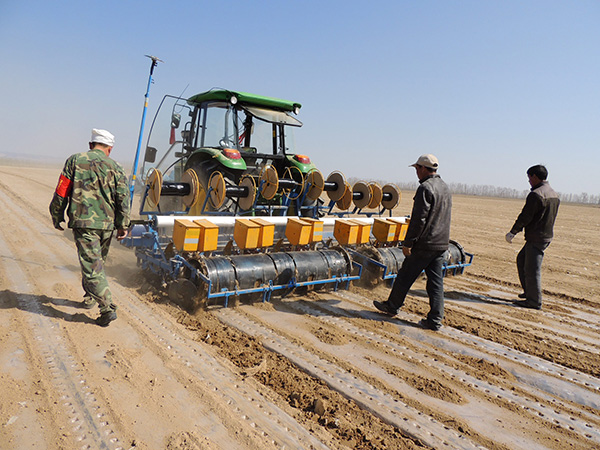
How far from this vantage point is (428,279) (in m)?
4.27

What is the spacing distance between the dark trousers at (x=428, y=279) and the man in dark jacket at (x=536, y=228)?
1.63 meters

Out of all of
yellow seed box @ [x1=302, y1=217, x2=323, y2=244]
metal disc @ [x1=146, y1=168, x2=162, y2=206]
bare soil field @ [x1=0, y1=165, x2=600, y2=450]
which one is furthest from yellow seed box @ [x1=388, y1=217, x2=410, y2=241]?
metal disc @ [x1=146, y1=168, x2=162, y2=206]

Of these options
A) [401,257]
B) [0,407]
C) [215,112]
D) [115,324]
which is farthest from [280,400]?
[215,112]

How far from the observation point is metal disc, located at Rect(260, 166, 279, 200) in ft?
18.1

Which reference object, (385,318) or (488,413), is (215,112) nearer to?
(385,318)

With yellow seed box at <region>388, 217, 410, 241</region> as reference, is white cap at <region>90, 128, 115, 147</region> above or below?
above

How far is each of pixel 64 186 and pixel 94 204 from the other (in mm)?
285

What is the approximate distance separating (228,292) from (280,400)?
5.44 feet

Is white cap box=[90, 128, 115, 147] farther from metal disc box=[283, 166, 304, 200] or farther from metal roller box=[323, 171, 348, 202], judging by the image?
metal roller box=[323, 171, 348, 202]

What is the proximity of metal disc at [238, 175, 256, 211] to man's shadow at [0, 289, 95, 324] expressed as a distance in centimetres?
235

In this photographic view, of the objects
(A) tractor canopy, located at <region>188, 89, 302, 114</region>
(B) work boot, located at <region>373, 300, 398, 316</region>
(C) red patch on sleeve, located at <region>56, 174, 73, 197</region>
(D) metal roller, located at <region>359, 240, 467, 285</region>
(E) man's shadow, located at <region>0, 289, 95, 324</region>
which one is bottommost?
(E) man's shadow, located at <region>0, 289, 95, 324</region>

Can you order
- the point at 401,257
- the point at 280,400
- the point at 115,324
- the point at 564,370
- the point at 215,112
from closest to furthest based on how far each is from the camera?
the point at 280,400
the point at 564,370
the point at 115,324
the point at 401,257
the point at 215,112

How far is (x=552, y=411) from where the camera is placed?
9.46 ft

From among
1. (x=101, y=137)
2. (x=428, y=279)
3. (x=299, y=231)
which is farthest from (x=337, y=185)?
(x=101, y=137)
